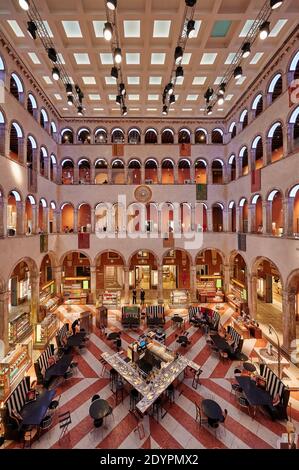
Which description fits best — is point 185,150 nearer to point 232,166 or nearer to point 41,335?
point 232,166

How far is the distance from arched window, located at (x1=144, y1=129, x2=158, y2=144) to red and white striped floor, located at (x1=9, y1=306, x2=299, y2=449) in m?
18.2

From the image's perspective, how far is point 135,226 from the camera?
21.6 m

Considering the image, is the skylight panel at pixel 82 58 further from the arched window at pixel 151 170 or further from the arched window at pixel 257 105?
the arched window at pixel 257 105

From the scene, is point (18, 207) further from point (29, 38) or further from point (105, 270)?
point (105, 270)

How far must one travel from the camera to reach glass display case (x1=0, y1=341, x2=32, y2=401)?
30.1 ft

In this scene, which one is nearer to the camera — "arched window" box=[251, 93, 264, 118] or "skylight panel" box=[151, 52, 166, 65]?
"skylight panel" box=[151, 52, 166, 65]

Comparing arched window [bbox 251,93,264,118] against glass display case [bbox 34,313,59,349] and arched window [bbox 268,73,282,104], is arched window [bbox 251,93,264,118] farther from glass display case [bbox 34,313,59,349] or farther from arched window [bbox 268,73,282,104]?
glass display case [bbox 34,313,59,349]

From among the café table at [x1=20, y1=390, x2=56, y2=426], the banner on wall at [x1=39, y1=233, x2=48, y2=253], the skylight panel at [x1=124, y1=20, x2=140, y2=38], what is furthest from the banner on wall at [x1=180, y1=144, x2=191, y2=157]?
the café table at [x1=20, y1=390, x2=56, y2=426]

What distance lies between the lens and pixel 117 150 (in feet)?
66.2

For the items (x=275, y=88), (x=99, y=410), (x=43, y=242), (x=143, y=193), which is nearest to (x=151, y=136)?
(x=143, y=193)

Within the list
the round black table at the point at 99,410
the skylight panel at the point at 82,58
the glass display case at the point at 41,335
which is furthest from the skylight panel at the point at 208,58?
the glass display case at the point at 41,335

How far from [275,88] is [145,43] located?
26.2 feet
